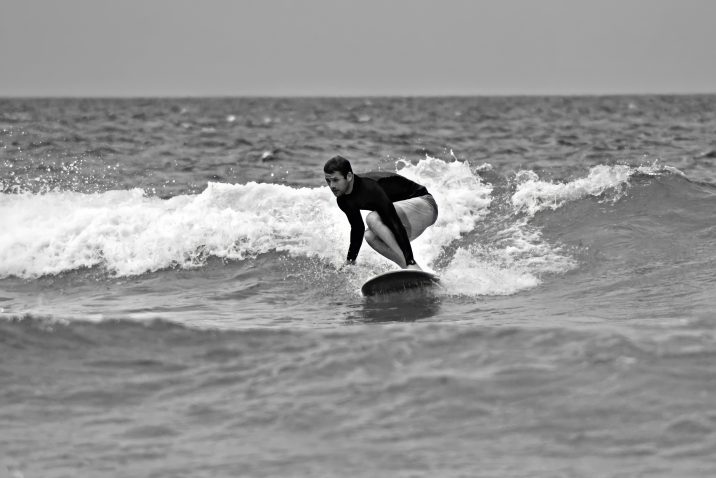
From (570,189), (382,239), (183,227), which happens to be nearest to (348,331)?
(382,239)

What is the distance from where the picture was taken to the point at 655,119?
35.3 m

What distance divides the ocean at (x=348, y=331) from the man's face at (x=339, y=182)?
1065 mm

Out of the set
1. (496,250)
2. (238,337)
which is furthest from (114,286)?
(496,250)

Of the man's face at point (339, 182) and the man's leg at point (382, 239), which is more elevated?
the man's face at point (339, 182)

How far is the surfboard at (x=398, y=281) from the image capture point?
805cm

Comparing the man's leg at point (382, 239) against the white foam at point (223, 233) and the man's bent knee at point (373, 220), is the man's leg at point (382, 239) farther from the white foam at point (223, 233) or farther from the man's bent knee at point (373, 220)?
the white foam at point (223, 233)

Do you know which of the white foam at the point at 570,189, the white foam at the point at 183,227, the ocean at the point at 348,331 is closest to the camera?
the ocean at the point at 348,331

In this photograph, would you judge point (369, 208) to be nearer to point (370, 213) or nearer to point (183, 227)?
point (370, 213)

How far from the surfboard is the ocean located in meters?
0.10

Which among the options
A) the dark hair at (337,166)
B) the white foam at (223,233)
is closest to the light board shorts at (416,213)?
the white foam at (223,233)

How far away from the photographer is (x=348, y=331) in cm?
681

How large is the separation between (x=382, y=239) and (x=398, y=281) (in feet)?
1.38

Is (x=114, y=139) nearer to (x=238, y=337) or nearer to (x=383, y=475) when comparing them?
(x=238, y=337)

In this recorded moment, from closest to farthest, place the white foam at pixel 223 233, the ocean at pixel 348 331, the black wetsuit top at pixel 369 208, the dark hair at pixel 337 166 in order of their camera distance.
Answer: the ocean at pixel 348 331
the dark hair at pixel 337 166
the black wetsuit top at pixel 369 208
the white foam at pixel 223 233
